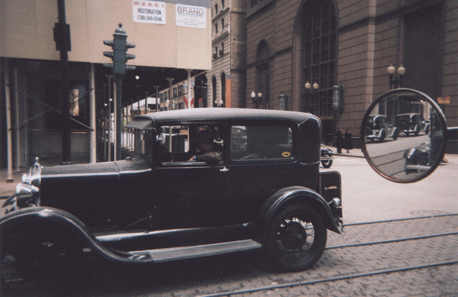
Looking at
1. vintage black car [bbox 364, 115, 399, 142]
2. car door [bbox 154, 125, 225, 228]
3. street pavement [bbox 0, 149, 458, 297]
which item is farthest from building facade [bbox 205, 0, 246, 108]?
vintage black car [bbox 364, 115, 399, 142]

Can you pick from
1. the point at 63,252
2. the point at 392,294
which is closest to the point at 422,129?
the point at 392,294

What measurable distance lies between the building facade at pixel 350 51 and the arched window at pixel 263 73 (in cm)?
13

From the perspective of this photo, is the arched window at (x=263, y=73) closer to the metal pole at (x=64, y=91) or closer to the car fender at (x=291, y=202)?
the metal pole at (x=64, y=91)

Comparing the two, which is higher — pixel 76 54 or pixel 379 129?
pixel 76 54

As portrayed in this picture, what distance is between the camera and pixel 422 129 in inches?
67.0

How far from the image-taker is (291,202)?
406 centimetres

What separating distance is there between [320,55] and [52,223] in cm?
3271

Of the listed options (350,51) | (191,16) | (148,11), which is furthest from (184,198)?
(350,51)

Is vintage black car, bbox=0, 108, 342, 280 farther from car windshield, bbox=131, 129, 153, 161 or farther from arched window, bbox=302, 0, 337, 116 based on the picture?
arched window, bbox=302, 0, 337, 116

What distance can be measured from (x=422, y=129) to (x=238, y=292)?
2.62 meters

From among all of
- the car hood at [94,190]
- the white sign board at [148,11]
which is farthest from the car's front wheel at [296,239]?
the white sign board at [148,11]

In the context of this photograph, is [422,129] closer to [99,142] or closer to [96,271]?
[96,271]

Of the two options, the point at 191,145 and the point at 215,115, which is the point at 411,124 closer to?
the point at 215,115

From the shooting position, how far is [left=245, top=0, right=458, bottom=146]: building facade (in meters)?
21.7
